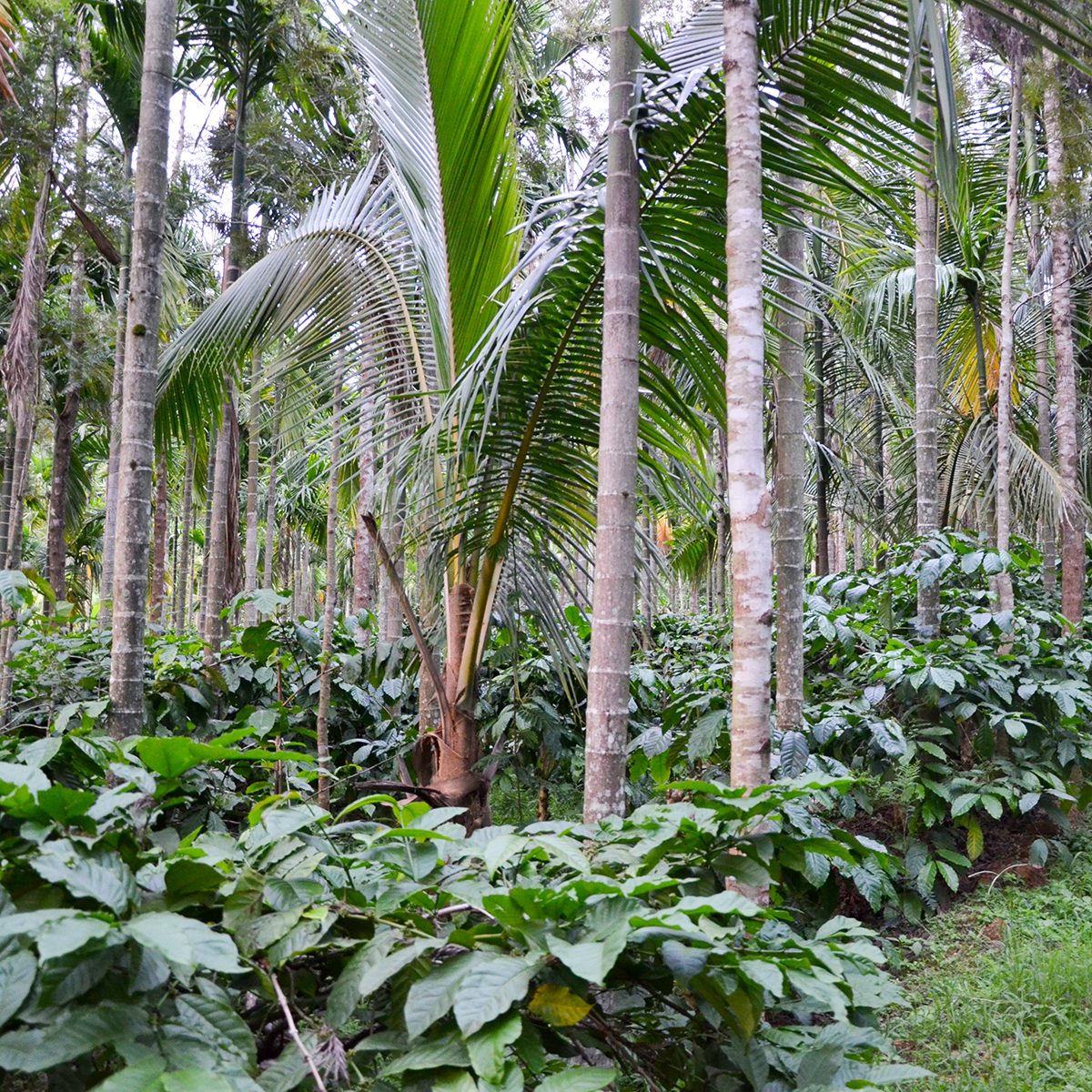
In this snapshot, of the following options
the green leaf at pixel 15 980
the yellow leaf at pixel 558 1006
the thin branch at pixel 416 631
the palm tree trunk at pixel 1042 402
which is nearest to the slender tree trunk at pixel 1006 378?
the palm tree trunk at pixel 1042 402

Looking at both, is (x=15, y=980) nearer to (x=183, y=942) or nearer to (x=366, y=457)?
(x=183, y=942)

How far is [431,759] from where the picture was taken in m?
4.56

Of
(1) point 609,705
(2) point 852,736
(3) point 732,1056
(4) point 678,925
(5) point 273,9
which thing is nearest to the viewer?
(4) point 678,925

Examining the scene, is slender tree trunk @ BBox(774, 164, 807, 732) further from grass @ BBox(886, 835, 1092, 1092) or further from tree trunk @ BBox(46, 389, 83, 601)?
tree trunk @ BBox(46, 389, 83, 601)

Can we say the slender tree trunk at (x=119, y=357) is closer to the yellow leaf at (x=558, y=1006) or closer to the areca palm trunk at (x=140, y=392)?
the areca palm trunk at (x=140, y=392)

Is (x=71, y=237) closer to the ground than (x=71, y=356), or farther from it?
farther from it

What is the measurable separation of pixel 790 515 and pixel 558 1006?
9.28ft

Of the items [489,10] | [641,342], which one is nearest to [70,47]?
[489,10]

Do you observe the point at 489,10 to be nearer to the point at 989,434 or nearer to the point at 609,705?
the point at 609,705

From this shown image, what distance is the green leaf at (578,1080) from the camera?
148cm

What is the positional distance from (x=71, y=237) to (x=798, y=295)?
259 inches

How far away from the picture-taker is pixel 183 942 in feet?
4.48

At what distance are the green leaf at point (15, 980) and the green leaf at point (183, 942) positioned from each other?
0.44 ft

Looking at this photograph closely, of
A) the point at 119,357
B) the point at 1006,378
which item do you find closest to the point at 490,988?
the point at 1006,378
